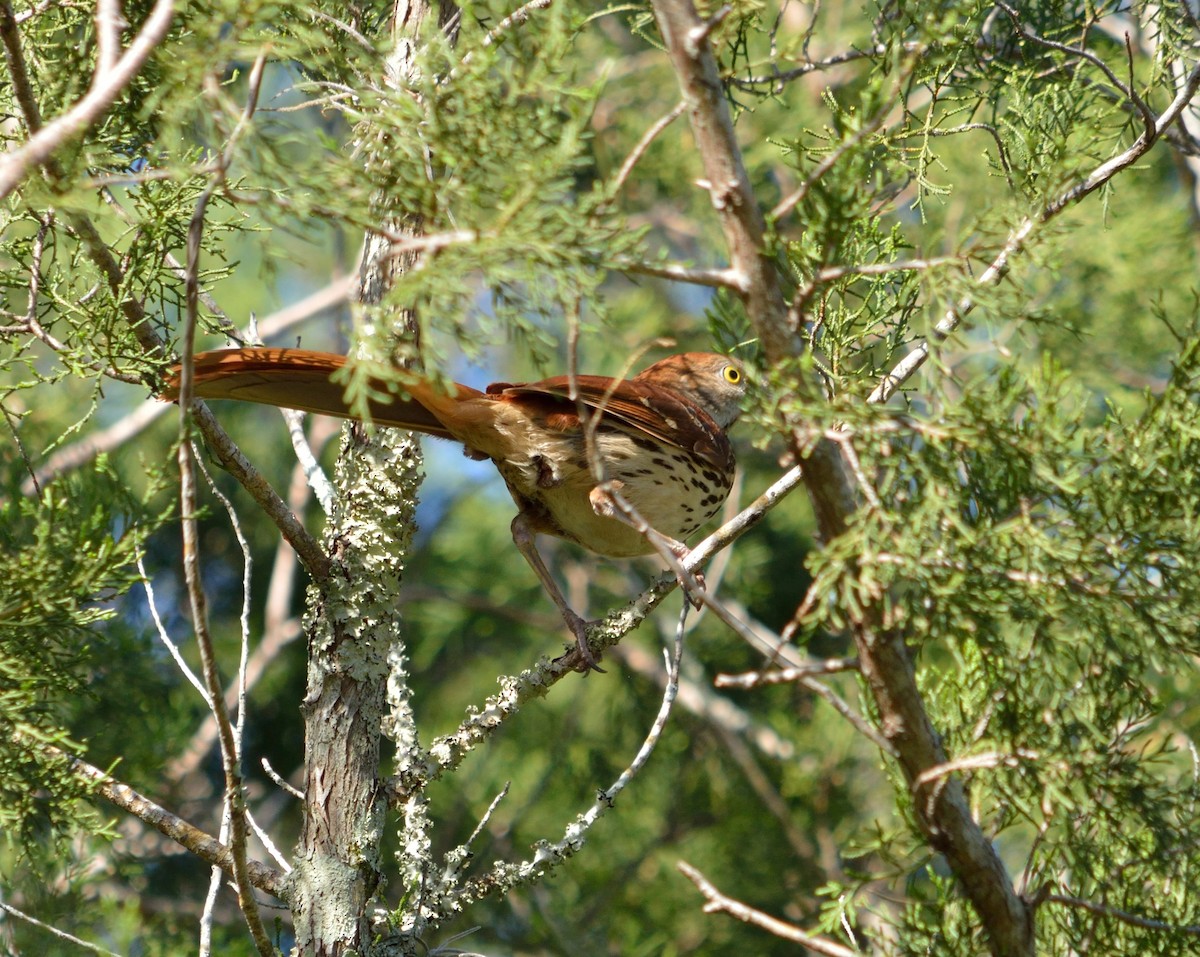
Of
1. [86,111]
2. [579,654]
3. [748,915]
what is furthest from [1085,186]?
[86,111]

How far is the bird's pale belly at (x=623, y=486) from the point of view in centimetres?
354

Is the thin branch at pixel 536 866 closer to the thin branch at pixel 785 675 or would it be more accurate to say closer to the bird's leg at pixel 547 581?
the bird's leg at pixel 547 581

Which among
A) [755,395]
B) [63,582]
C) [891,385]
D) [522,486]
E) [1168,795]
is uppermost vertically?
[522,486]

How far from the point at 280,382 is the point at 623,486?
123 centimetres

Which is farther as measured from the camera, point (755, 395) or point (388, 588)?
point (388, 588)

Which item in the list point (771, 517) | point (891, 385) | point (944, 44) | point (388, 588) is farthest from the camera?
point (771, 517)

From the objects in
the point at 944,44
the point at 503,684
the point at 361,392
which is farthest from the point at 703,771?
the point at 361,392

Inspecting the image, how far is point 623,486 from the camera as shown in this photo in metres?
3.58

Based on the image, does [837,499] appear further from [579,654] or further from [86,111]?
[579,654]

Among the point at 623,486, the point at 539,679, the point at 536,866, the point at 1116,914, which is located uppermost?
the point at 623,486

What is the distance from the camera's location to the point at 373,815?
8.23 ft

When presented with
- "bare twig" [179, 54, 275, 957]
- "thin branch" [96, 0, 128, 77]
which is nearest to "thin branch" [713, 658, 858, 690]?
"bare twig" [179, 54, 275, 957]

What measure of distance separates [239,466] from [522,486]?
49.8 inches

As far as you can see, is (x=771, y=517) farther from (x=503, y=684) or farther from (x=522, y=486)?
(x=503, y=684)
